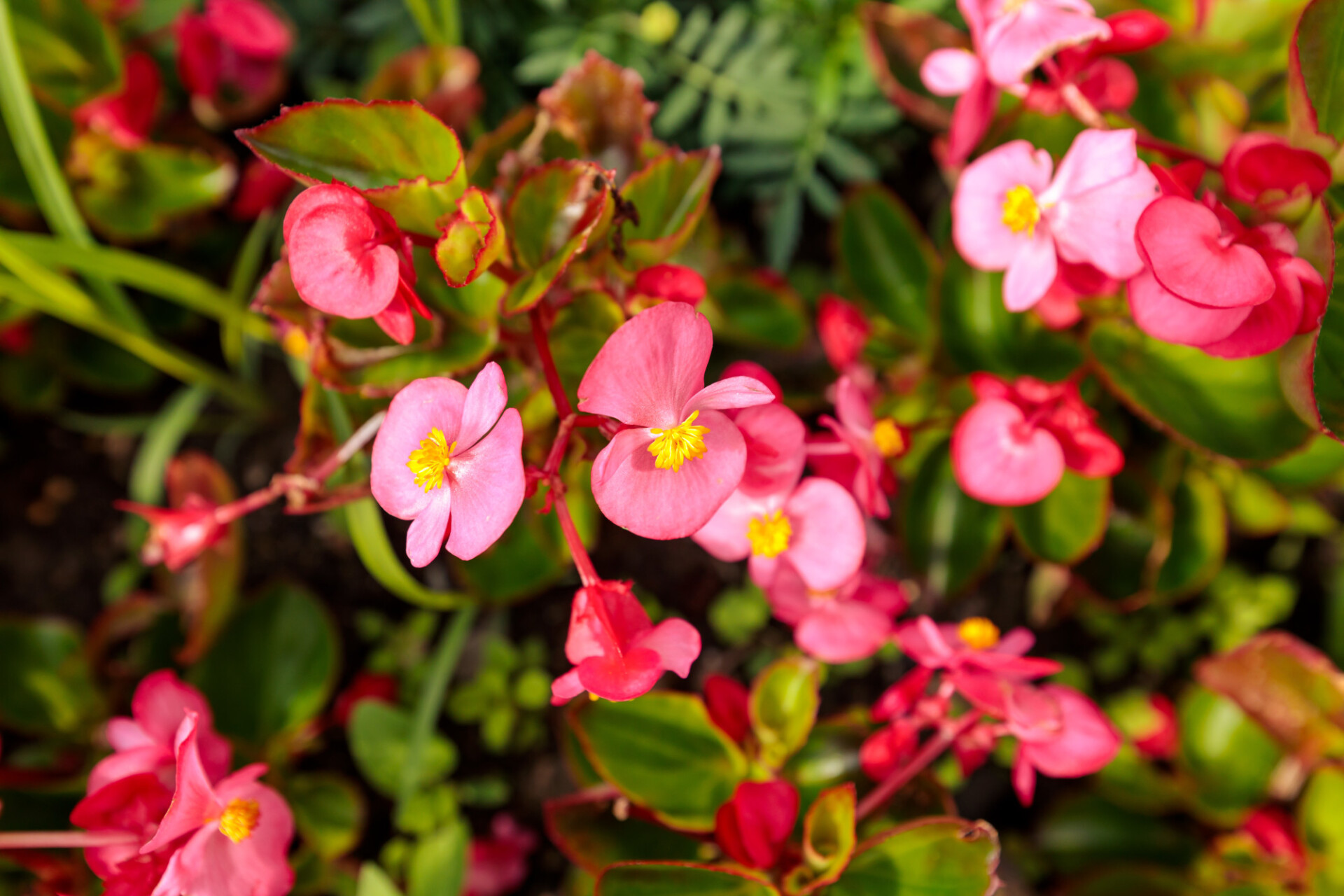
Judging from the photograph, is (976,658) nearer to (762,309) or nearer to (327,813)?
A: (762,309)

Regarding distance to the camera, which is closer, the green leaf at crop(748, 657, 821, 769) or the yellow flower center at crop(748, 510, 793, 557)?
the yellow flower center at crop(748, 510, 793, 557)

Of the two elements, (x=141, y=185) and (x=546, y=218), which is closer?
(x=546, y=218)

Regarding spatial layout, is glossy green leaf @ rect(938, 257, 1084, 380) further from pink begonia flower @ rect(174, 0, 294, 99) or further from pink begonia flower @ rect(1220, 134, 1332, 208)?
pink begonia flower @ rect(174, 0, 294, 99)

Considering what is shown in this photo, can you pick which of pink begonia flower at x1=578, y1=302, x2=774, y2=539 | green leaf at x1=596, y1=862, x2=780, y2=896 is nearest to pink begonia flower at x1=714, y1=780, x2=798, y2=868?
green leaf at x1=596, y1=862, x2=780, y2=896

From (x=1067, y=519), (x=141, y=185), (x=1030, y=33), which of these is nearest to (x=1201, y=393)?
(x=1067, y=519)

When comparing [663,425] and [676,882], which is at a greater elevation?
[663,425]
